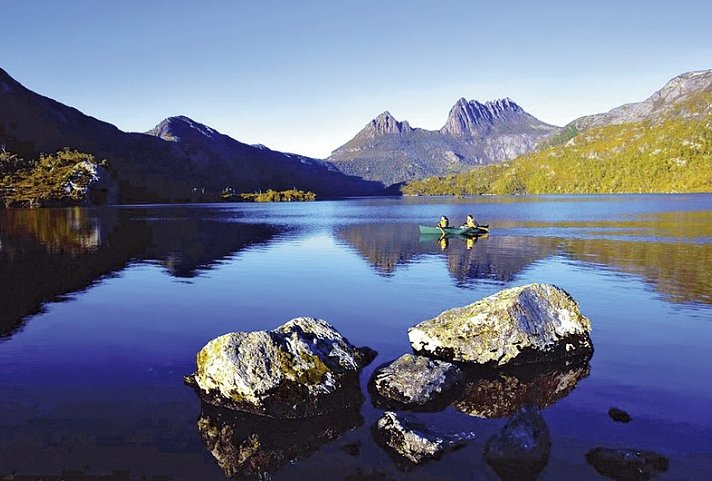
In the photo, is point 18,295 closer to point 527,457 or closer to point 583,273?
point 527,457

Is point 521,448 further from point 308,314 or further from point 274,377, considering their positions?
point 308,314

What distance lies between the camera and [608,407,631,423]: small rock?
1633cm

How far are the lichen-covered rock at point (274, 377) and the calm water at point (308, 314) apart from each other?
0.78 meters

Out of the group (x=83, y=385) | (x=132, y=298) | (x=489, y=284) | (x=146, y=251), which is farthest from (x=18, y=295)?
(x=489, y=284)

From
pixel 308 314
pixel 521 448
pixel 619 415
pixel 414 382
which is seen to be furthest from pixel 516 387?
pixel 308 314

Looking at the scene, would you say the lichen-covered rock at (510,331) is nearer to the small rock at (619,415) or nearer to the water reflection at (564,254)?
the small rock at (619,415)

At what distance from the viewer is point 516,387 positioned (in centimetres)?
1923

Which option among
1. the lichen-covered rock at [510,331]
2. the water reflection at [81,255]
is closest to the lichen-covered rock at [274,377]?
the lichen-covered rock at [510,331]

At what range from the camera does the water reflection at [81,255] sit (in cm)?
3634

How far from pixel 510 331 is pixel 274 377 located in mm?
10538

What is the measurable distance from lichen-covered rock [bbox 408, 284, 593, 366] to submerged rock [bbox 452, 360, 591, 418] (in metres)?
0.72

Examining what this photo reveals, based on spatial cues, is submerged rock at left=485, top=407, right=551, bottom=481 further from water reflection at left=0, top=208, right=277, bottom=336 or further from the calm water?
water reflection at left=0, top=208, right=277, bottom=336

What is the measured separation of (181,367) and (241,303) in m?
12.1

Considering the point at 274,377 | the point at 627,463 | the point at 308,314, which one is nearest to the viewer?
the point at 627,463
